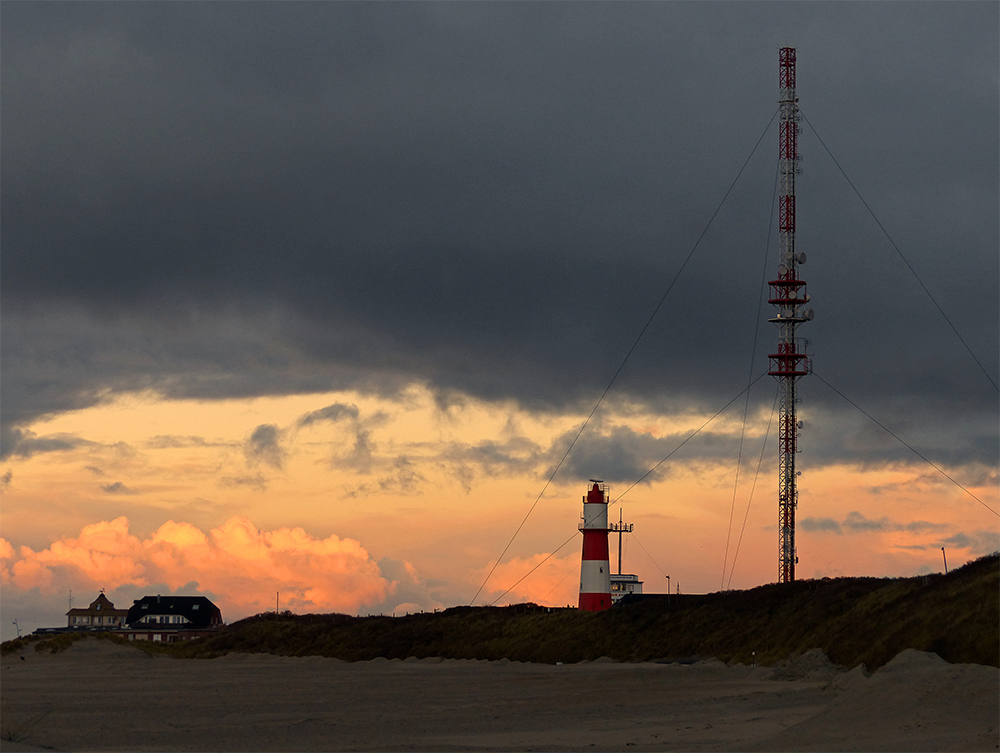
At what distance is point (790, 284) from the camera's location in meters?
69.6

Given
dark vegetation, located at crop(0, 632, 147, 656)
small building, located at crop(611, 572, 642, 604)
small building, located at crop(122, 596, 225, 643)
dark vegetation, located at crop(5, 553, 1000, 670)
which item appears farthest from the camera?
small building, located at crop(122, 596, 225, 643)

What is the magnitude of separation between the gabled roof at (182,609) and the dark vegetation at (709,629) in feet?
112

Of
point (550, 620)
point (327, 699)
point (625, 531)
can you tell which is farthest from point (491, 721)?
point (625, 531)

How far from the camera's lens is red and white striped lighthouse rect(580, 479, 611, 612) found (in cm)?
7369

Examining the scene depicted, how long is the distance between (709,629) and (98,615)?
106310mm

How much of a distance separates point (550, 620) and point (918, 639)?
1329 inches

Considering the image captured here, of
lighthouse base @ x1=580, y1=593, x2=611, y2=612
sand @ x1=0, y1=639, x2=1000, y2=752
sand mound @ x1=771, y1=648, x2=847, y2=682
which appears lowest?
sand @ x1=0, y1=639, x2=1000, y2=752

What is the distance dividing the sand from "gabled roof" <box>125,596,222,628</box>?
2870 inches

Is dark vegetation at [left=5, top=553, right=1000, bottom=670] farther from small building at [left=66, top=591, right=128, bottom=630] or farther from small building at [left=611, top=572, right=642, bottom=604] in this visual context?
small building at [left=66, top=591, right=128, bottom=630]

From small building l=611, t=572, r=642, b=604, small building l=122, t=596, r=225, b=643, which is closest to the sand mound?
small building l=611, t=572, r=642, b=604

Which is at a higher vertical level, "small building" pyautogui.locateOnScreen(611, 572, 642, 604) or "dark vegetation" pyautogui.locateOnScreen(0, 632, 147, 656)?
"small building" pyautogui.locateOnScreen(611, 572, 642, 604)

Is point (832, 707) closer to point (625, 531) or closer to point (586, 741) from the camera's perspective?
point (586, 741)

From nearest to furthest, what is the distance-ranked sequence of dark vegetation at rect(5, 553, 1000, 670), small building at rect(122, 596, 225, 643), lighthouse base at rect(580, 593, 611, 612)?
dark vegetation at rect(5, 553, 1000, 670), lighthouse base at rect(580, 593, 611, 612), small building at rect(122, 596, 225, 643)

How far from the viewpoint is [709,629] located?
203 ft
